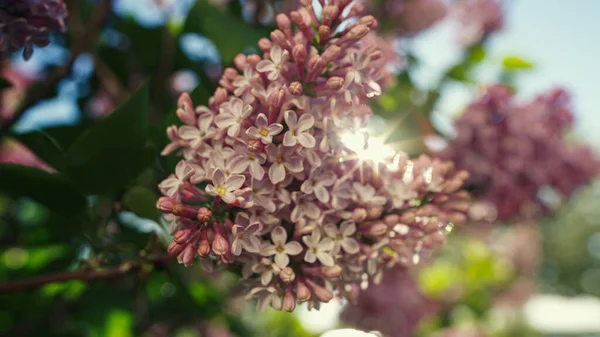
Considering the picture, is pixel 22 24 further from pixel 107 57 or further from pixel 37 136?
pixel 107 57

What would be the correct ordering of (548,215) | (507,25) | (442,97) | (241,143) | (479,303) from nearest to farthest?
1. (241,143)
2. (442,97)
3. (548,215)
4. (507,25)
5. (479,303)

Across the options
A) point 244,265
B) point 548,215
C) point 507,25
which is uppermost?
point 507,25

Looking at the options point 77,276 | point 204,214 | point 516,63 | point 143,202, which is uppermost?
point 516,63

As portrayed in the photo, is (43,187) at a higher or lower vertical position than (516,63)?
lower

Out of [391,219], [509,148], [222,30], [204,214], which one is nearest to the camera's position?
[204,214]

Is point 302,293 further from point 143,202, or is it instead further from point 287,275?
point 143,202

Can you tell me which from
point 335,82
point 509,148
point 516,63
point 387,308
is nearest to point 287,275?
point 335,82

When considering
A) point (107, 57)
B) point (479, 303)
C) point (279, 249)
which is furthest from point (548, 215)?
point (107, 57)

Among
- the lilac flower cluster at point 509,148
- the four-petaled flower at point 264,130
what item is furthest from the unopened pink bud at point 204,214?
the lilac flower cluster at point 509,148

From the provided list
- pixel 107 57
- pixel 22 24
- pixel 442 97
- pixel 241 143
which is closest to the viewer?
pixel 241 143
